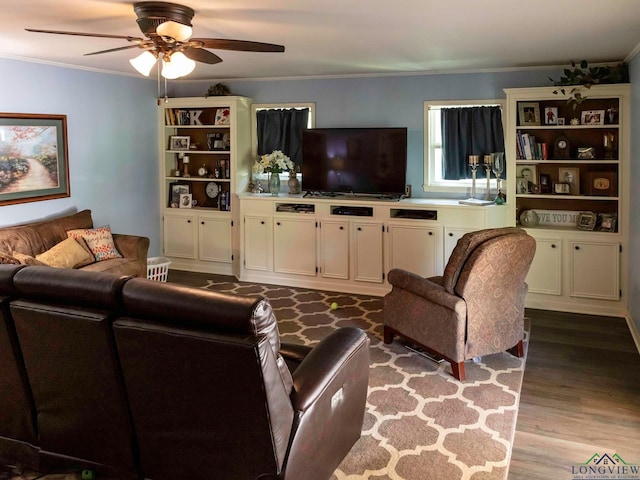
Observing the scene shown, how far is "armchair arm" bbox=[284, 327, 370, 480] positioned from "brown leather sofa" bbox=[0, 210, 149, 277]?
10.3ft

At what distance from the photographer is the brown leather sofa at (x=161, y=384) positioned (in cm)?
216

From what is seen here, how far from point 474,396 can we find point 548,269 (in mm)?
2229

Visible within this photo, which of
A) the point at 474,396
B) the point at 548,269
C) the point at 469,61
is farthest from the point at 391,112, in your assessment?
the point at 474,396

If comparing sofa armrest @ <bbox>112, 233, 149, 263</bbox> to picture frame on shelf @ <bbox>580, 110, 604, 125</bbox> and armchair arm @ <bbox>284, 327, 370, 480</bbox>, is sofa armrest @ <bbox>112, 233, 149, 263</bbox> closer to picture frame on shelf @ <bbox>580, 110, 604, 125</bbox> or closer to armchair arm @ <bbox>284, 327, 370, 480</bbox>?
armchair arm @ <bbox>284, 327, 370, 480</bbox>

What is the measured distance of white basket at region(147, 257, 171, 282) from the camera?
618 cm

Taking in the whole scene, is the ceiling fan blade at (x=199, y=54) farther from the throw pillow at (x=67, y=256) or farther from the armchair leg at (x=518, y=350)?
the armchair leg at (x=518, y=350)

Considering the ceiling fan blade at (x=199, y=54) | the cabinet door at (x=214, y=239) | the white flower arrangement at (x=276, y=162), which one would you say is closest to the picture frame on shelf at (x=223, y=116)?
the white flower arrangement at (x=276, y=162)

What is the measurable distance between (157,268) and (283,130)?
2.08 metres

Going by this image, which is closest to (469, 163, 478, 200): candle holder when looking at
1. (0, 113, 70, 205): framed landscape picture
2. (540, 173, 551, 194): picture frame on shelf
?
(540, 173, 551, 194): picture frame on shelf

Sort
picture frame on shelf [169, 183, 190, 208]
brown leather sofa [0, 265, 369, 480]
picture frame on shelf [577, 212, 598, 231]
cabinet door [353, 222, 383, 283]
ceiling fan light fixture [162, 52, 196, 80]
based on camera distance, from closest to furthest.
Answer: brown leather sofa [0, 265, 369, 480] < ceiling fan light fixture [162, 52, 196, 80] < picture frame on shelf [577, 212, 598, 231] < cabinet door [353, 222, 383, 283] < picture frame on shelf [169, 183, 190, 208]

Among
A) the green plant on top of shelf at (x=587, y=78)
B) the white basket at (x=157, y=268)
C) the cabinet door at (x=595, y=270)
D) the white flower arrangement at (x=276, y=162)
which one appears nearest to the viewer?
the green plant on top of shelf at (x=587, y=78)

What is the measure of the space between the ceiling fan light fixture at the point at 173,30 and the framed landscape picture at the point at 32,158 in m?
2.61

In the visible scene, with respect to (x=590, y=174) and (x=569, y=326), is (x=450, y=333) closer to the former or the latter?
(x=569, y=326)

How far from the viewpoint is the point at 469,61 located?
17.3 ft
